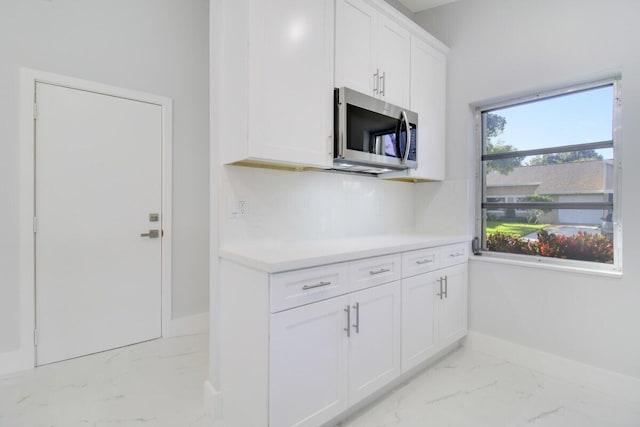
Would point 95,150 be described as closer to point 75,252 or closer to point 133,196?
point 133,196

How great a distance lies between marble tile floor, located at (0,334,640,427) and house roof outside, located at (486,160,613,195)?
135 centimetres

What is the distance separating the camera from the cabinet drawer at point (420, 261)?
2.01m

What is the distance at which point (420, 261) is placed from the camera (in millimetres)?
2123

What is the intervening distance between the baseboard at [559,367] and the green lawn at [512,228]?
0.87m

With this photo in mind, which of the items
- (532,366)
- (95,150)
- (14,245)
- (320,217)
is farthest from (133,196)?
(532,366)

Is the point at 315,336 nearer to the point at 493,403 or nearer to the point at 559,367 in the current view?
the point at 493,403

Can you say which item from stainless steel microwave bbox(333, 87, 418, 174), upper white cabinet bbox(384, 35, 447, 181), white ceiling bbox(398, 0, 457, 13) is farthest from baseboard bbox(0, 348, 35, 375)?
white ceiling bbox(398, 0, 457, 13)

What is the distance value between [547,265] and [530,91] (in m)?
1.33

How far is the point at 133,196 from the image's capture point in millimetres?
2590

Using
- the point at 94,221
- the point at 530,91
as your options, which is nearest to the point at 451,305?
the point at 530,91

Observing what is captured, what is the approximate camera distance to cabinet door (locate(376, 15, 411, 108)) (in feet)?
7.19

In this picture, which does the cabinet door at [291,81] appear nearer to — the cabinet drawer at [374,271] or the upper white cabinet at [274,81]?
the upper white cabinet at [274,81]

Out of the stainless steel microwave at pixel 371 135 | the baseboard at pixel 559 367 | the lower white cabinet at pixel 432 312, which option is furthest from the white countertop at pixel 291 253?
the baseboard at pixel 559 367

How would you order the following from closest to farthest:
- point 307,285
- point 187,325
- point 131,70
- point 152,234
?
1. point 307,285
2. point 131,70
3. point 152,234
4. point 187,325
